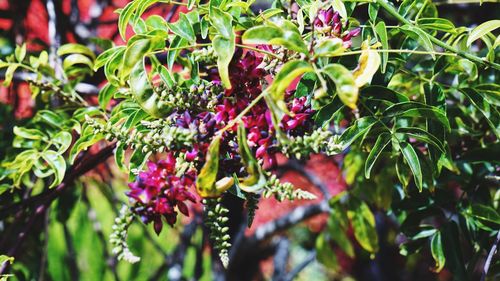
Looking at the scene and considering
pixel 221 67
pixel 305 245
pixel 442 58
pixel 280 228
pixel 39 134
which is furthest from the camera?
pixel 305 245

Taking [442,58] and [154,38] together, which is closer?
[154,38]

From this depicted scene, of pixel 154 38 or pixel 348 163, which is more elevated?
pixel 154 38

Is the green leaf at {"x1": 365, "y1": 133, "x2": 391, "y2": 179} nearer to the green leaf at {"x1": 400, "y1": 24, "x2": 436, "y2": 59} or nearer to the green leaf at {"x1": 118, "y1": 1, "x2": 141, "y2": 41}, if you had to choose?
the green leaf at {"x1": 400, "y1": 24, "x2": 436, "y2": 59}

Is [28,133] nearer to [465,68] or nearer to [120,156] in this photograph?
[120,156]

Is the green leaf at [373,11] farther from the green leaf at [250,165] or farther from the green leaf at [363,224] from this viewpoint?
the green leaf at [363,224]

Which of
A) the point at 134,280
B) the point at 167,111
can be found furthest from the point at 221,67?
the point at 134,280

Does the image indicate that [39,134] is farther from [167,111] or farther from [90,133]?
[167,111]

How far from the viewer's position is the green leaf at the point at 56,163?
87 cm

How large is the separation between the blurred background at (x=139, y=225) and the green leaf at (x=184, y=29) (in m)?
0.38

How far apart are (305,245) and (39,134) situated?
1586 mm

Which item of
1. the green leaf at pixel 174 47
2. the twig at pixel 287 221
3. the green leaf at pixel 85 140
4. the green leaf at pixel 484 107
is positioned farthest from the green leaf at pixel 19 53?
the twig at pixel 287 221

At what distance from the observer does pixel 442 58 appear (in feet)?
2.82

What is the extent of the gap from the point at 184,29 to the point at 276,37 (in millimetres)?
151

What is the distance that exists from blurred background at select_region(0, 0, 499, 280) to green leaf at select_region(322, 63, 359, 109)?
1.77 feet
